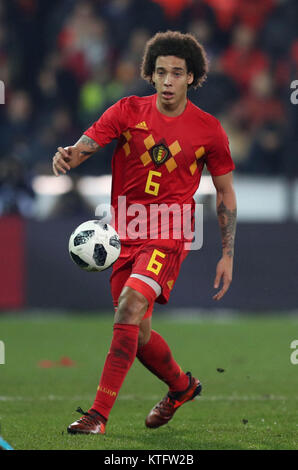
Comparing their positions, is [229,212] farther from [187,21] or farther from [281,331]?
[187,21]

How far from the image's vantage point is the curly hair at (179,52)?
5.80 meters

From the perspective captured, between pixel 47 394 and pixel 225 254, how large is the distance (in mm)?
2026

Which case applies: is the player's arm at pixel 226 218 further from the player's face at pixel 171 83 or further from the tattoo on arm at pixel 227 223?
the player's face at pixel 171 83

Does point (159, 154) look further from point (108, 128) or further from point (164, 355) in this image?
point (164, 355)

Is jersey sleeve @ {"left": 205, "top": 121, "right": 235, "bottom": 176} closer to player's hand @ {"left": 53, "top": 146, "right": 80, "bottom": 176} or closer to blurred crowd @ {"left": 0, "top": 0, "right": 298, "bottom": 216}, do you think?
player's hand @ {"left": 53, "top": 146, "right": 80, "bottom": 176}

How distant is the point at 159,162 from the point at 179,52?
671mm

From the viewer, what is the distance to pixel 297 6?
12117mm

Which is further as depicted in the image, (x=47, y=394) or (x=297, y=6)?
(x=297, y=6)

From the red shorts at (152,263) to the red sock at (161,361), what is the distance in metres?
0.28
